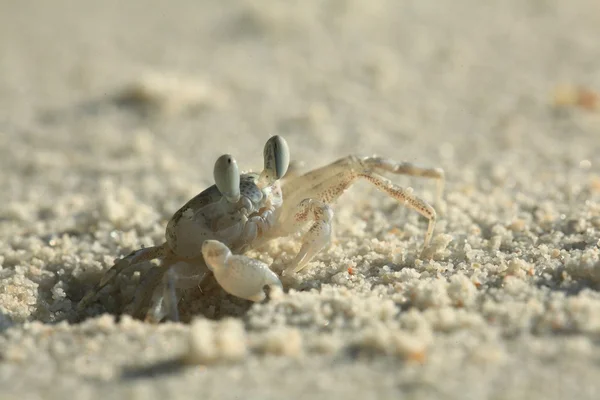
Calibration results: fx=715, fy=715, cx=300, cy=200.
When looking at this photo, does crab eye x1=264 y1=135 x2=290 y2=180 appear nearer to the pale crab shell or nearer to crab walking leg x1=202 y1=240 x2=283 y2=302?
the pale crab shell

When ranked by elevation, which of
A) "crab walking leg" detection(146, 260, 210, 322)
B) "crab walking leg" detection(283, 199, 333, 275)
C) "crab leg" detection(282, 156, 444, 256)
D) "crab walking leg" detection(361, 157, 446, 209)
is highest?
"crab walking leg" detection(361, 157, 446, 209)

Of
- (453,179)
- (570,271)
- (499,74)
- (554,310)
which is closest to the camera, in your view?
(554,310)

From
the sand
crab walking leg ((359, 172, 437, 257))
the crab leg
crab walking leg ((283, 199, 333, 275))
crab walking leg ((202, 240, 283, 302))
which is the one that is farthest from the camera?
the crab leg

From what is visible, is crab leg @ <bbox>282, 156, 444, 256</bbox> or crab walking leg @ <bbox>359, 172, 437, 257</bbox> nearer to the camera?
crab walking leg @ <bbox>359, 172, 437, 257</bbox>

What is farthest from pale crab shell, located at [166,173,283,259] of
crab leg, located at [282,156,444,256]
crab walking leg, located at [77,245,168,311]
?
crab leg, located at [282,156,444,256]

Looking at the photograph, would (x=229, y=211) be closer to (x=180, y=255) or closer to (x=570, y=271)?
(x=180, y=255)

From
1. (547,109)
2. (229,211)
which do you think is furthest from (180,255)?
(547,109)

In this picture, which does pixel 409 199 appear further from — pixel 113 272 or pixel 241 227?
pixel 113 272
